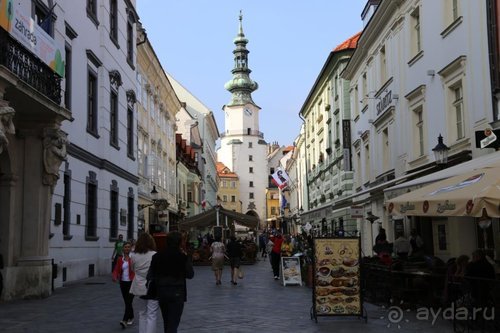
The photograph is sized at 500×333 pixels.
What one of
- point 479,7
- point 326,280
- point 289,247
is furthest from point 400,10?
point 326,280

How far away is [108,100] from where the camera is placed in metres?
23.9

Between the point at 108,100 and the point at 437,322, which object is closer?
the point at 437,322

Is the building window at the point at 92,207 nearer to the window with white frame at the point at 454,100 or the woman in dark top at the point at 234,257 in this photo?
the woman in dark top at the point at 234,257

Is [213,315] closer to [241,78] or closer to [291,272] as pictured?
[291,272]

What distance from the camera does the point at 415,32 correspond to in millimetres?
21500

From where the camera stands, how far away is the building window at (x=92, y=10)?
71.1 ft

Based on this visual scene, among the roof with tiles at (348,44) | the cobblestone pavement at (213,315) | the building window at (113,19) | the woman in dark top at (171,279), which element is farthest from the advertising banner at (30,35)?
the roof with tiles at (348,44)

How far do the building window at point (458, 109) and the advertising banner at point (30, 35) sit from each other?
10963 mm

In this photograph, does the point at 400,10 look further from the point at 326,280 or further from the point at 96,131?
the point at 326,280

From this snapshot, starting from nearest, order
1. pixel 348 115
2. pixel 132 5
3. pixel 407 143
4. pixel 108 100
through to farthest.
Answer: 1. pixel 407 143
2. pixel 108 100
3. pixel 132 5
4. pixel 348 115

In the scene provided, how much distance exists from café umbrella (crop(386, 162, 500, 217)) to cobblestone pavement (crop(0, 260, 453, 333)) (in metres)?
2.04

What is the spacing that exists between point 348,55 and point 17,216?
2570 centimetres

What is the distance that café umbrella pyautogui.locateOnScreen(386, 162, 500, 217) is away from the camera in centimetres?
855

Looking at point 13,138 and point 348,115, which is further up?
point 348,115
